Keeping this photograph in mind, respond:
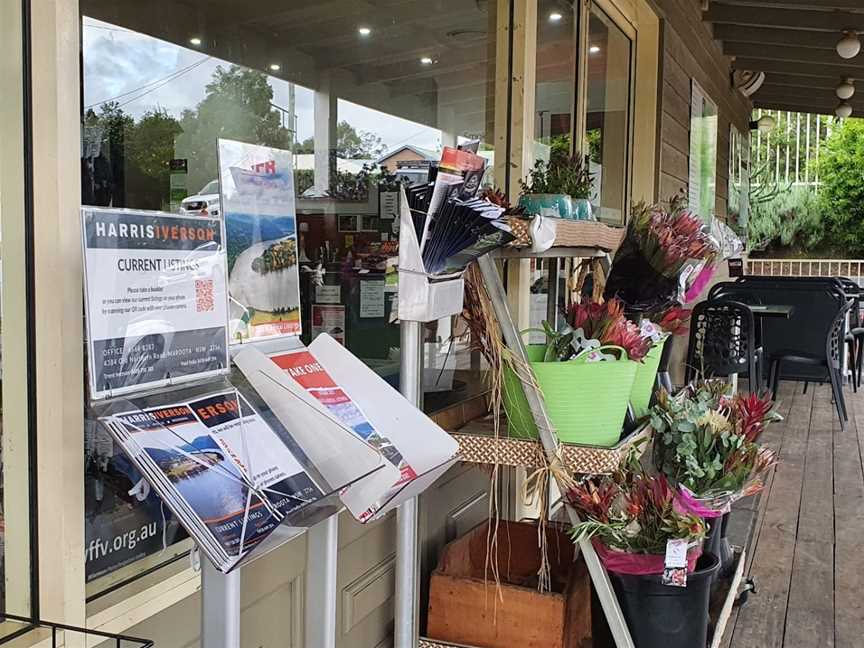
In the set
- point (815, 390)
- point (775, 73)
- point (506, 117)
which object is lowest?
point (815, 390)

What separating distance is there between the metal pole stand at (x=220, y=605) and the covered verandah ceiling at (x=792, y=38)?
584 cm

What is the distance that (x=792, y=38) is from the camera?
680 centimetres

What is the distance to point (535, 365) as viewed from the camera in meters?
1.75

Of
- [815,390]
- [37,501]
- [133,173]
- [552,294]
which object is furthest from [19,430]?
[815,390]

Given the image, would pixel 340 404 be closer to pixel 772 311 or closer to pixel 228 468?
pixel 228 468

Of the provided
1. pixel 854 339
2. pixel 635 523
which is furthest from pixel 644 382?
pixel 854 339

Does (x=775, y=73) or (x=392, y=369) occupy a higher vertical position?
(x=775, y=73)

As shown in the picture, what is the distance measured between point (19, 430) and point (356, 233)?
4.71 feet

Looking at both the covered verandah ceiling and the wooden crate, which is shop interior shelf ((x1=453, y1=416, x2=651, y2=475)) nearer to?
the wooden crate

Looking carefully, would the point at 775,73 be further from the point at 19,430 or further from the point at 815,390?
the point at 19,430

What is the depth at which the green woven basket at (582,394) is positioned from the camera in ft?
5.66

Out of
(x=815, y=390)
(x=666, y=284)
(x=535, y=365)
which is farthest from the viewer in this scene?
(x=815, y=390)

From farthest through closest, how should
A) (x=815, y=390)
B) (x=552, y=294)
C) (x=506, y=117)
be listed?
(x=815, y=390)
(x=552, y=294)
(x=506, y=117)

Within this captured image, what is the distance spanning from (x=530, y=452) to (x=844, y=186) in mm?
17028
